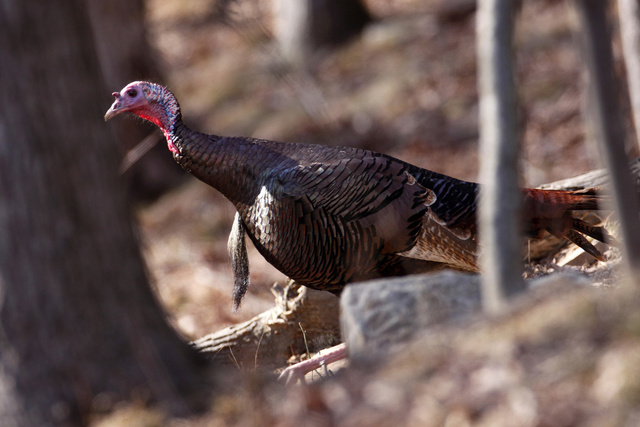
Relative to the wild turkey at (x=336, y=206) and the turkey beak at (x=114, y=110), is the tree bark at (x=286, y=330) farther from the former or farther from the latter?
the turkey beak at (x=114, y=110)

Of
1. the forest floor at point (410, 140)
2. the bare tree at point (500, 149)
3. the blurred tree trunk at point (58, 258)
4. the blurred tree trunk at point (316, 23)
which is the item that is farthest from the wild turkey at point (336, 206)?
the blurred tree trunk at point (316, 23)

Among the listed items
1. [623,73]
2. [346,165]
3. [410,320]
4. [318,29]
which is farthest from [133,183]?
[410,320]

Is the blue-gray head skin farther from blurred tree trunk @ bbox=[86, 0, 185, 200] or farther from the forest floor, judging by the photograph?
blurred tree trunk @ bbox=[86, 0, 185, 200]

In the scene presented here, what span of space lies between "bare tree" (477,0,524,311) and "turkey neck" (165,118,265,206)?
1.61 meters

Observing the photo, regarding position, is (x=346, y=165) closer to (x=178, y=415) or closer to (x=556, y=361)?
(x=178, y=415)

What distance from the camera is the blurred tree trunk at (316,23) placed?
37.0 feet

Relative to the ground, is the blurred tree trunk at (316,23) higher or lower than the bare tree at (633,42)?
higher

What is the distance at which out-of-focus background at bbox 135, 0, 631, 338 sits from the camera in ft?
26.0

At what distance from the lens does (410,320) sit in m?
2.72

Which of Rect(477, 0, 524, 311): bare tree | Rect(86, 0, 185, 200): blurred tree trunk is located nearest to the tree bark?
Rect(477, 0, 524, 311): bare tree

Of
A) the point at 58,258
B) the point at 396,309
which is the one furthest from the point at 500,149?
the point at 58,258

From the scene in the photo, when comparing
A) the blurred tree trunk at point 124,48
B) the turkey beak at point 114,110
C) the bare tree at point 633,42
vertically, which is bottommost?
the bare tree at point 633,42

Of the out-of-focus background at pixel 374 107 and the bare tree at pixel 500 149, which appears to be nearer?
the bare tree at pixel 500 149

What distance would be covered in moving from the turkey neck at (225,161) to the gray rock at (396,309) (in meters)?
1.20
